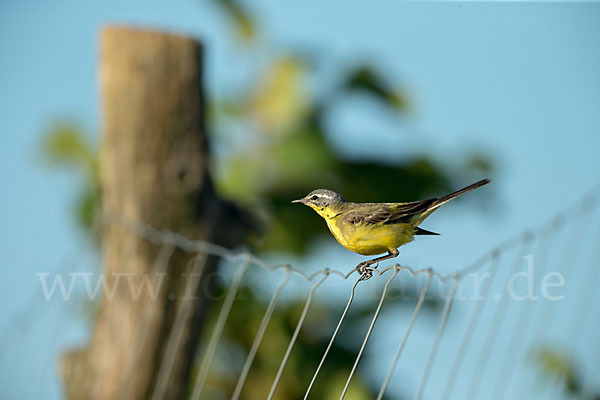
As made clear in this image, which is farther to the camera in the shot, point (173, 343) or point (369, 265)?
point (173, 343)

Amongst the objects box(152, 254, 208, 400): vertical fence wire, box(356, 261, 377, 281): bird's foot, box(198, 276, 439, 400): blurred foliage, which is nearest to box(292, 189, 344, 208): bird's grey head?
box(356, 261, 377, 281): bird's foot

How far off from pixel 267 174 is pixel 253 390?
5.41 feet

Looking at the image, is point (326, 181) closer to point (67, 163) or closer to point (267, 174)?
point (267, 174)

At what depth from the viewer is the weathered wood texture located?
151 inches

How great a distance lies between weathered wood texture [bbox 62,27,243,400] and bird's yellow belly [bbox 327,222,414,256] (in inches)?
107

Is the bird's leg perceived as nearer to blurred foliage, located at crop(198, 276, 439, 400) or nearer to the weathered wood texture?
the weathered wood texture

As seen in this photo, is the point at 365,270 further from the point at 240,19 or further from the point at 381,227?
the point at 240,19

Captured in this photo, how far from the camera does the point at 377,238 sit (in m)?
1.24

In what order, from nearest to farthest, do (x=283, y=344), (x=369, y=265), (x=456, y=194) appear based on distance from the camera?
(x=456, y=194)
(x=369, y=265)
(x=283, y=344)

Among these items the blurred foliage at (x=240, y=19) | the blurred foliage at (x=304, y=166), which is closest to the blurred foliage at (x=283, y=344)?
the blurred foliage at (x=304, y=166)

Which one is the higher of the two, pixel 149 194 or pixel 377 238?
pixel 377 238

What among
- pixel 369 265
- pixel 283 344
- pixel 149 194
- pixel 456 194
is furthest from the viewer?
pixel 283 344

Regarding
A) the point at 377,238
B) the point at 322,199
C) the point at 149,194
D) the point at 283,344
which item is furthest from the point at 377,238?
the point at 283,344

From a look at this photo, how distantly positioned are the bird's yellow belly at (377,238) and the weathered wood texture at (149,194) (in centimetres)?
271
